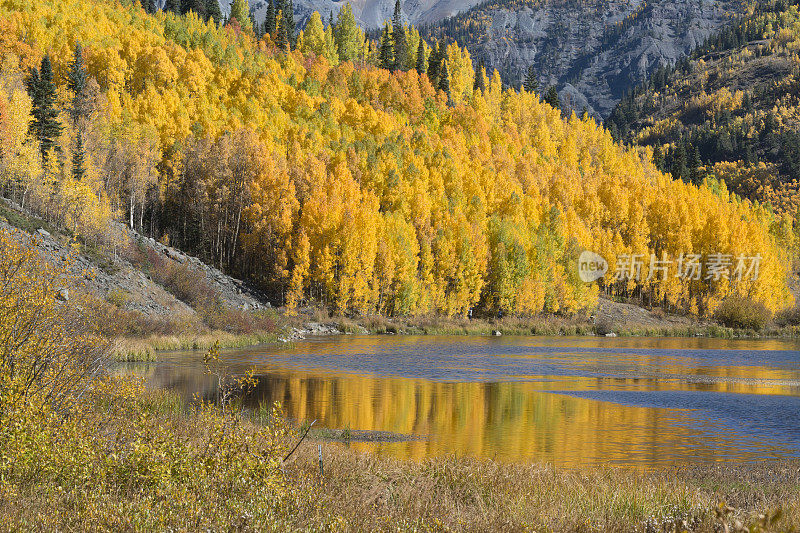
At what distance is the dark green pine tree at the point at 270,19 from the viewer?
494ft

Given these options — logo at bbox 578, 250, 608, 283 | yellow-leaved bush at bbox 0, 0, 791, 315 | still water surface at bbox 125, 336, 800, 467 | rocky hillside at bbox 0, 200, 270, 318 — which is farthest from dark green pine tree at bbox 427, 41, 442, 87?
still water surface at bbox 125, 336, 800, 467

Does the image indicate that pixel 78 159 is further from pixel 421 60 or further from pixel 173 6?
pixel 421 60

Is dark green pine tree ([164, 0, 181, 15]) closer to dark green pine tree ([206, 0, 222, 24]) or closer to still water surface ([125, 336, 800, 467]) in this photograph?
dark green pine tree ([206, 0, 222, 24])

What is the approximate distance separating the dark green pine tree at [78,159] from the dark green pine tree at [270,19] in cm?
8123

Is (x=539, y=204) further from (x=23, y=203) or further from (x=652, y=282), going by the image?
(x=23, y=203)

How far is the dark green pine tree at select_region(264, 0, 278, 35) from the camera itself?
5925 inches

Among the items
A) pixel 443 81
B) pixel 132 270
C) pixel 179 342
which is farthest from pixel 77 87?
pixel 443 81

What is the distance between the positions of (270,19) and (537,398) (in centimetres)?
13953

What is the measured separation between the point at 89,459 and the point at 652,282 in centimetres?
10929

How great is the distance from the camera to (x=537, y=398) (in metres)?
32.8

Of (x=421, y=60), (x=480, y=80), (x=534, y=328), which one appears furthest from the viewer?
(x=480, y=80)

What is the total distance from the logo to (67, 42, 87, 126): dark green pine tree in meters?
67.7

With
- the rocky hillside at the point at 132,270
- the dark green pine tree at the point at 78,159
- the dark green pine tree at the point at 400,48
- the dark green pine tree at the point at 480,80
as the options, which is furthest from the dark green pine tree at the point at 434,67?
the rocky hillside at the point at 132,270

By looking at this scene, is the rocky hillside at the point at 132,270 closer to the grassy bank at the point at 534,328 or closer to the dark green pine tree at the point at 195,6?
the grassy bank at the point at 534,328
